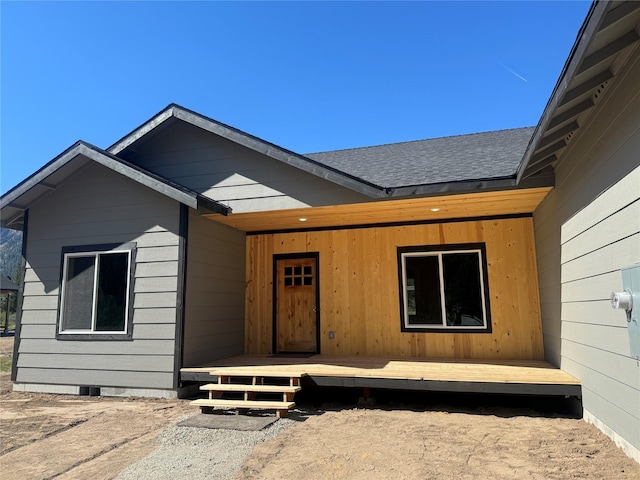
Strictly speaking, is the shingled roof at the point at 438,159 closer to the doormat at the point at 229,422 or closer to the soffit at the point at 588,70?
the soffit at the point at 588,70

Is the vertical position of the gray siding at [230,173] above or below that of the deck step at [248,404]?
above

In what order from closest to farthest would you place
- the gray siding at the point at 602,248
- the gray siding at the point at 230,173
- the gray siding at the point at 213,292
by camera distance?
the gray siding at the point at 602,248 → the gray siding at the point at 230,173 → the gray siding at the point at 213,292

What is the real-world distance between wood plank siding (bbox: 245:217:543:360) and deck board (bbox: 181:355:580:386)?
1.45ft

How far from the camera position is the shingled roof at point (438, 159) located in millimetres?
5262

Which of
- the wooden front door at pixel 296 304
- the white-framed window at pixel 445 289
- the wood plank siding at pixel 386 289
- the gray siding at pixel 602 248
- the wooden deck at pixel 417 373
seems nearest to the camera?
the gray siding at pixel 602 248

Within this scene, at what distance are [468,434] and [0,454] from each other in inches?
173

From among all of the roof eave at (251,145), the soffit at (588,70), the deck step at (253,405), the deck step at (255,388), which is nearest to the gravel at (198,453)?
the deck step at (253,405)

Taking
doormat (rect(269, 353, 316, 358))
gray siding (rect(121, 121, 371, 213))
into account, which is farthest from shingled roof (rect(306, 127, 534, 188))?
doormat (rect(269, 353, 316, 358))

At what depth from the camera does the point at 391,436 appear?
12.4 feet

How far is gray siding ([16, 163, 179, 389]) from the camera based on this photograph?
5.72 m

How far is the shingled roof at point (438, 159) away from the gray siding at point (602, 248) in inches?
37.8

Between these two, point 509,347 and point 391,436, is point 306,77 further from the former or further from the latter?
point 391,436

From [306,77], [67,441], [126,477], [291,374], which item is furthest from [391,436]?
[306,77]

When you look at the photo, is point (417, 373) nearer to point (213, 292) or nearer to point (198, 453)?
point (198, 453)
